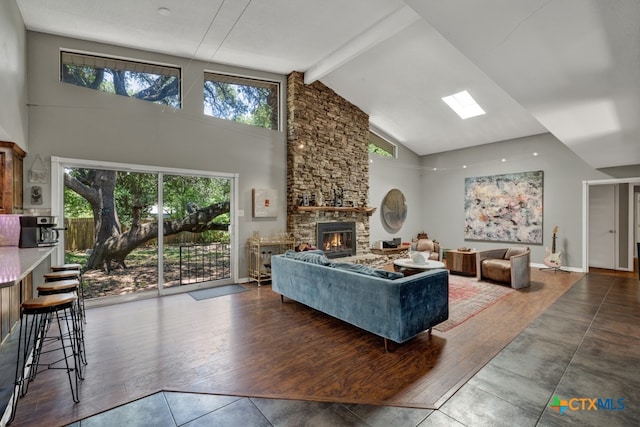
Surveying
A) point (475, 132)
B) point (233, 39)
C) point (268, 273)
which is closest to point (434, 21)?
point (233, 39)

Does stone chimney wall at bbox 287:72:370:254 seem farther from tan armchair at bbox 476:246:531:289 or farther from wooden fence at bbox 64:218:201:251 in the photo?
wooden fence at bbox 64:218:201:251

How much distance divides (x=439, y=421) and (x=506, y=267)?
4508 millimetres

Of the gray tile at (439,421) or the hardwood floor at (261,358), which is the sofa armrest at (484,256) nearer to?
the hardwood floor at (261,358)

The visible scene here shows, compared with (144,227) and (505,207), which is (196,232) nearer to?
(144,227)

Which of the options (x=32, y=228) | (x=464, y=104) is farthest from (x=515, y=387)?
(x=464, y=104)

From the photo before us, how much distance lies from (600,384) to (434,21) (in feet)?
10.6

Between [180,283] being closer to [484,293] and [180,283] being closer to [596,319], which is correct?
[484,293]

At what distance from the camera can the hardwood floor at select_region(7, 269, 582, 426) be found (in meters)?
2.36

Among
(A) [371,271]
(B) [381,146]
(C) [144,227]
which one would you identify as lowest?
(A) [371,271]

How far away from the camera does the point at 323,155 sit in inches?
278

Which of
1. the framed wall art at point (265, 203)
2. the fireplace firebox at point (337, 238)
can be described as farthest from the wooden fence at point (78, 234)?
the fireplace firebox at point (337, 238)

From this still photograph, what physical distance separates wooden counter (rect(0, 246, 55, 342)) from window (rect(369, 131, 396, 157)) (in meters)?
7.38

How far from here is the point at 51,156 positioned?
4.24 m

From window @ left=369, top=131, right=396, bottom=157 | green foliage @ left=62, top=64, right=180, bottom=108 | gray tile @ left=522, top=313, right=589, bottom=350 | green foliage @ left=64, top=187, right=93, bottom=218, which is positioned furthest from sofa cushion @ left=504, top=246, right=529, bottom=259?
green foliage @ left=64, top=187, right=93, bottom=218
